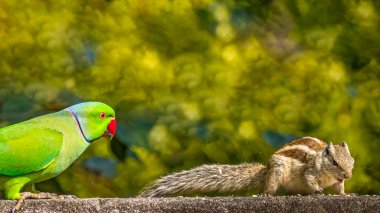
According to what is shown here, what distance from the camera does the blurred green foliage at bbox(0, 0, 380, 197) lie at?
4.45 metres

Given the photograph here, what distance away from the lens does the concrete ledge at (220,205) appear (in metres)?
3.22

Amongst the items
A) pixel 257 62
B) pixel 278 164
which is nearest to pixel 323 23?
pixel 257 62

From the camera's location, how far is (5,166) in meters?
3.43

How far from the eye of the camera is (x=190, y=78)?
4531 millimetres

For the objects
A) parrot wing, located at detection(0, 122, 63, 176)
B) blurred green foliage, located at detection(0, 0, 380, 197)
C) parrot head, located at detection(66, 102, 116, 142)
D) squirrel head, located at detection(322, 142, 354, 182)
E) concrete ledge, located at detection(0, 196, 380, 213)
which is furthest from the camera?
blurred green foliage, located at detection(0, 0, 380, 197)

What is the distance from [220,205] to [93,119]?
61 cm

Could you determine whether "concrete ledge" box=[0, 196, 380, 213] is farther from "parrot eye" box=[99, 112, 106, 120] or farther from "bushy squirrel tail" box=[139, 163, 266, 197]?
"bushy squirrel tail" box=[139, 163, 266, 197]

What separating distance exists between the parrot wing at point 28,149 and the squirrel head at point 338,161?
1279 mm

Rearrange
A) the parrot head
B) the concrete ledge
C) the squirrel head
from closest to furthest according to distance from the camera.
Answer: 1. the concrete ledge
2. the parrot head
3. the squirrel head

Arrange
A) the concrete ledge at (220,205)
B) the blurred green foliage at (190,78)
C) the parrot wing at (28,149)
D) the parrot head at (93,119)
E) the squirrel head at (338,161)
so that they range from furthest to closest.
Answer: the blurred green foliage at (190,78)
the squirrel head at (338,161)
the parrot head at (93,119)
the parrot wing at (28,149)
the concrete ledge at (220,205)

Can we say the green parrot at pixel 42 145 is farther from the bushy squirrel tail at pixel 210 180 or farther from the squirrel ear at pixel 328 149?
the squirrel ear at pixel 328 149

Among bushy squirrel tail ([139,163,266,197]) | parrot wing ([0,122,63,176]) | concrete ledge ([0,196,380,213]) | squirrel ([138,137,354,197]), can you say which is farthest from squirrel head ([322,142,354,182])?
parrot wing ([0,122,63,176])

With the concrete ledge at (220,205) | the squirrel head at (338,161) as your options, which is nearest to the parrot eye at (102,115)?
the concrete ledge at (220,205)

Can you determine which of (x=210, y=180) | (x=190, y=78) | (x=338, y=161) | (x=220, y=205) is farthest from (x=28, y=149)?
(x=338, y=161)
